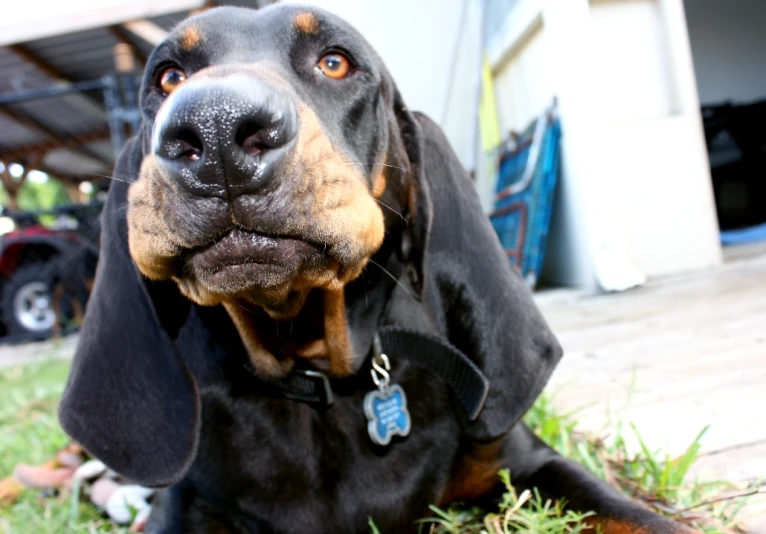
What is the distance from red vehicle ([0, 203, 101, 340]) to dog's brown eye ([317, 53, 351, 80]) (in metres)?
7.26

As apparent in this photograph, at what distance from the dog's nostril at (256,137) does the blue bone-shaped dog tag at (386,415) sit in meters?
0.84

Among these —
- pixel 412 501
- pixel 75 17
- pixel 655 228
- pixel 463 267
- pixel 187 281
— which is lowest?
pixel 655 228

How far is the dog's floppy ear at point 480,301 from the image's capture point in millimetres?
1767

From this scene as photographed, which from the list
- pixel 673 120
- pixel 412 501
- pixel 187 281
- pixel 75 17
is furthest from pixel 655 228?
pixel 75 17

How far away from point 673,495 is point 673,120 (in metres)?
4.51

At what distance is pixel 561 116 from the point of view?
17.7ft

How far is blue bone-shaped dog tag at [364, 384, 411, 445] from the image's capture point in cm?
172

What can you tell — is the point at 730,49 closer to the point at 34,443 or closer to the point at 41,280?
the point at 41,280

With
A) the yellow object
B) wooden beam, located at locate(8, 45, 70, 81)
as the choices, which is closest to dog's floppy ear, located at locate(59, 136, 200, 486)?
the yellow object

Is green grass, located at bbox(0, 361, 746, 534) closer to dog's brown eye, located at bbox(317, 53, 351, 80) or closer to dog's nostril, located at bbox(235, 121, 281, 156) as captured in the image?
dog's nostril, located at bbox(235, 121, 281, 156)

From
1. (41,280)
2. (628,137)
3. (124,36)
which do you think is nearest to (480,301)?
(628,137)

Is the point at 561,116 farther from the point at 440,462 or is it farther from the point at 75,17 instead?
the point at 75,17

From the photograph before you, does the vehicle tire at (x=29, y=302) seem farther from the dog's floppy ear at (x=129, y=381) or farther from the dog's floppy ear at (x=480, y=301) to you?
the dog's floppy ear at (x=480, y=301)

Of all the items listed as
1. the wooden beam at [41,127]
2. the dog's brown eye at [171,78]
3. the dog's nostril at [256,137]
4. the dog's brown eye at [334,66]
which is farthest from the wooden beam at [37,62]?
the dog's nostril at [256,137]
